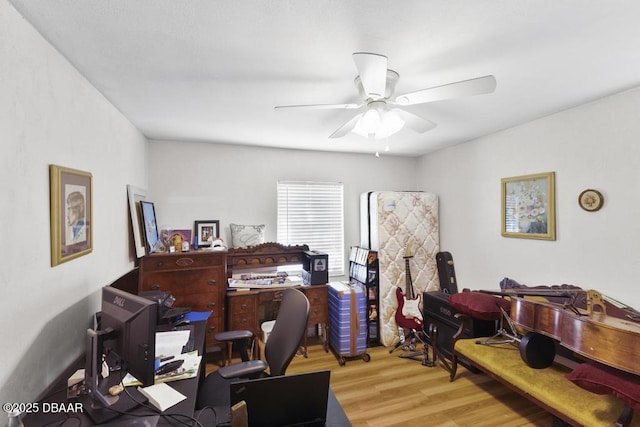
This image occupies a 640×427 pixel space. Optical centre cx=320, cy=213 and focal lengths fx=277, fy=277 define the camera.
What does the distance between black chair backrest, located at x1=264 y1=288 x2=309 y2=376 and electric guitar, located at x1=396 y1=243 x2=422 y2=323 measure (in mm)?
1795

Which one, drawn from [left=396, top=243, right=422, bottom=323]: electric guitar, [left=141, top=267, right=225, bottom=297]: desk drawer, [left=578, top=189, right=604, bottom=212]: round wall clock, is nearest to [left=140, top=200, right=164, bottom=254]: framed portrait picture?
[left=141, top=267, right=225, bottom=297]: desk drawer

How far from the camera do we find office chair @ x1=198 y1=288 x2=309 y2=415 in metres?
1.53

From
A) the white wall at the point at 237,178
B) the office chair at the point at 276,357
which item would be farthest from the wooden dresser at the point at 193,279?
the office chair at the point at 276,357

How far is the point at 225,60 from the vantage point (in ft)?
5.25

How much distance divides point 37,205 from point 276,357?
4.80 ft

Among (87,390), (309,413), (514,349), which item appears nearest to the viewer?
(309,413)

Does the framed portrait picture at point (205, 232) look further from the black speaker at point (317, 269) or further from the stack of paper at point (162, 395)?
the stack of paper at point (162, 395)

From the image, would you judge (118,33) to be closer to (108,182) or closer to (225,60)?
(225,60)

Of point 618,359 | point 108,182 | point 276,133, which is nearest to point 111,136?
point 108,182

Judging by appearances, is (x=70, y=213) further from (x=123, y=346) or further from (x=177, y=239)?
(x=177, y=239)

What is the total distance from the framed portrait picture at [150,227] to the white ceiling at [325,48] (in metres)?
0.91

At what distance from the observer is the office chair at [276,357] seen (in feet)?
5.03

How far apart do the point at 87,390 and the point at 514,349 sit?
3.02 m

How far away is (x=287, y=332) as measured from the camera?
174cm
